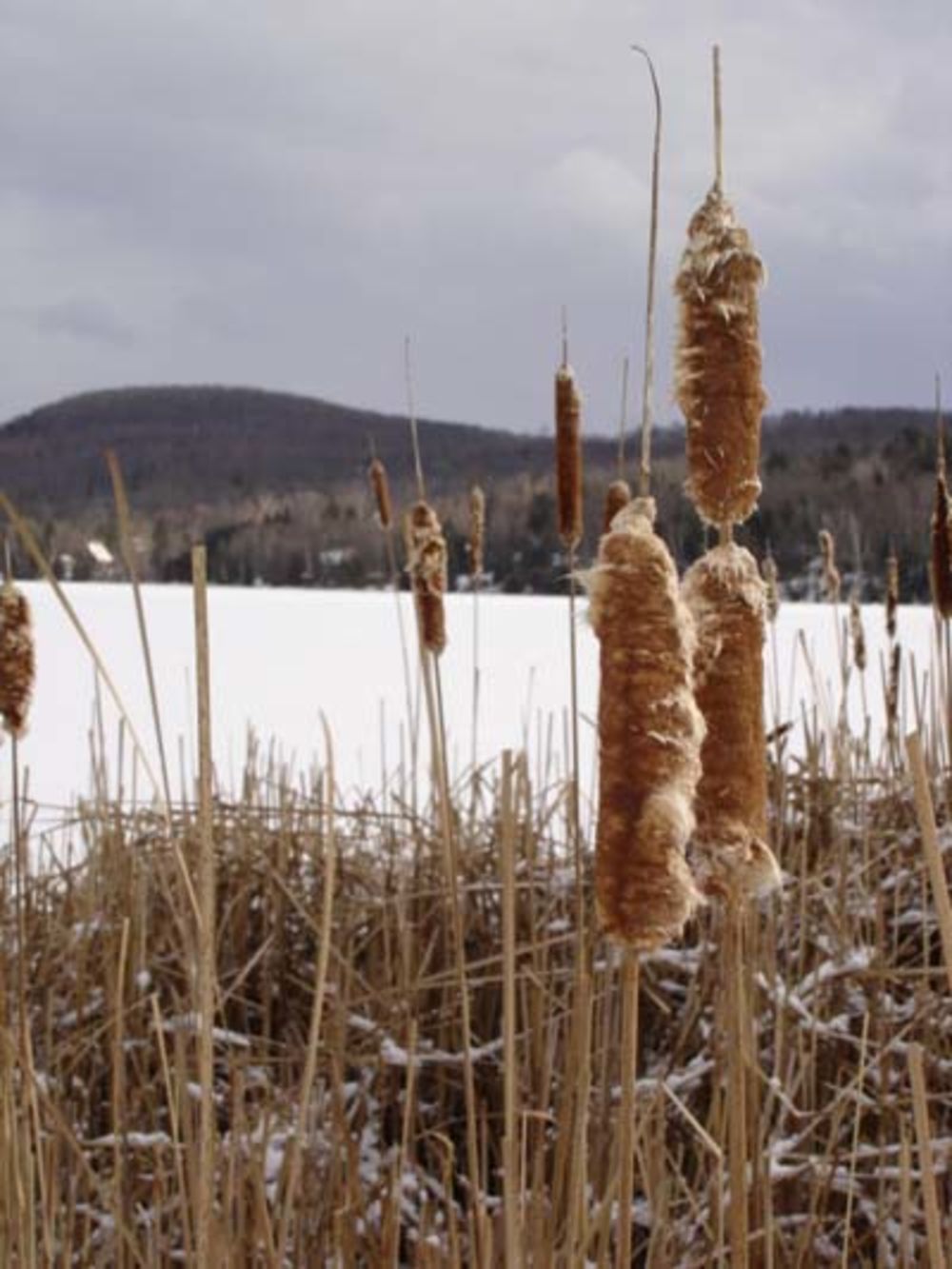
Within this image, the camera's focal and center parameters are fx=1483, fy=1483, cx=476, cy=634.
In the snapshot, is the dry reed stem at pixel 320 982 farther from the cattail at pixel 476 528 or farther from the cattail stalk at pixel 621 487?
the cattail at pixel 476 528

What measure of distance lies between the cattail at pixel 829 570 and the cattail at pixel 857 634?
4 cm

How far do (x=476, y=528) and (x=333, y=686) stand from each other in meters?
5.65

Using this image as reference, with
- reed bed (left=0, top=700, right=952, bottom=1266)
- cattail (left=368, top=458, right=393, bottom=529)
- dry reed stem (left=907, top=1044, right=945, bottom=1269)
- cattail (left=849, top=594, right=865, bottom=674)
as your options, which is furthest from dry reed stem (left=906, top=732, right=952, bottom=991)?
cattail (left=849, top=594, right=865, bottom=674)

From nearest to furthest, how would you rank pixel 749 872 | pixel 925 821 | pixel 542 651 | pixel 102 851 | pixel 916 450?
1. pixel 925 821
2. pixel 749 872
3. pixel 102 851
4. pixel 542 651
5. pixel 916 450

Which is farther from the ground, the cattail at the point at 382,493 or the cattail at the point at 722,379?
the cattail at the point at 382,493

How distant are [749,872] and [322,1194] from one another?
0.88 m

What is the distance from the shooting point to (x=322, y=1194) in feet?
4.63

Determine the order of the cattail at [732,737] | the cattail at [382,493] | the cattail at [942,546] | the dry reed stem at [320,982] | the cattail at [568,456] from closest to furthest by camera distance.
→ the cattail at [732,737], the dry reed stem at [320,982], the cattail at [568,456], the cattail at [942,546], the cattail at [382,493]

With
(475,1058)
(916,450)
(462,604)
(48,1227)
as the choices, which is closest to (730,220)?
(48,1227)

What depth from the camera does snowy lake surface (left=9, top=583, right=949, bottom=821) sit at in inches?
147

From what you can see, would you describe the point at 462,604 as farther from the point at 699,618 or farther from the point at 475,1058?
the point at 699,618

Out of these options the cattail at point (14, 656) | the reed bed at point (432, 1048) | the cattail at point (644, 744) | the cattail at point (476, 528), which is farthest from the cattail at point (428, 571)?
A: the cattail at point (644, 744)

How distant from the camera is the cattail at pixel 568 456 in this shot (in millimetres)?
1428

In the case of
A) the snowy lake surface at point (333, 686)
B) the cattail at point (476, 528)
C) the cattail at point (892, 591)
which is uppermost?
the cattail at point (476, 528)
